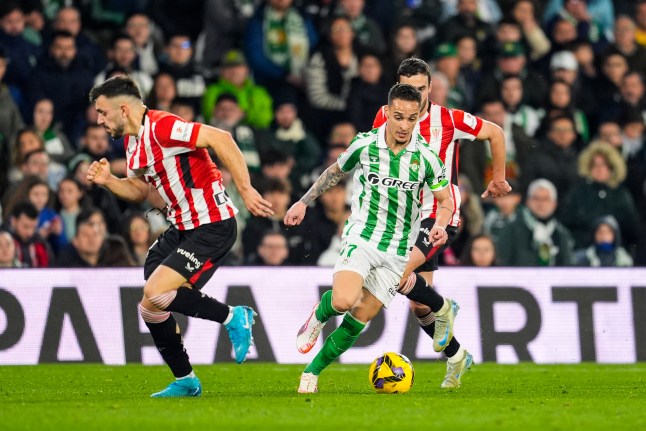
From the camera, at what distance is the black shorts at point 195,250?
912cm

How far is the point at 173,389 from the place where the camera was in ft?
30.7

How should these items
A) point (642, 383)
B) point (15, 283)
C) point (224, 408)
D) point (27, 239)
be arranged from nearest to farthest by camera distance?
point (224, 408)
point (642, 383)
point (15, 283)
point (27, 239)

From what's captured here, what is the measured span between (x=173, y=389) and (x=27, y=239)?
16.7 ft

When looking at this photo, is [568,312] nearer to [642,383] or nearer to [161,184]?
[642,383]

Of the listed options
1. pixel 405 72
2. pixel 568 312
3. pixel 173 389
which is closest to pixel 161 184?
pixel 173 389

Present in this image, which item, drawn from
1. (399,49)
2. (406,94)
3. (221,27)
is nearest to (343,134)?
(399,49)

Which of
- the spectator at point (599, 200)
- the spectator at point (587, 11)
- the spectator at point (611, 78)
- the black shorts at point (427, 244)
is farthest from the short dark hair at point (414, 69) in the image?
the spectator at point (587, 11)

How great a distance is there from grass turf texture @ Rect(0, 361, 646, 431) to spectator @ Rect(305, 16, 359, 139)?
4.63 metres

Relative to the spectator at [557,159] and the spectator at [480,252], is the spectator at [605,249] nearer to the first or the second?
the spectator at [557,159]

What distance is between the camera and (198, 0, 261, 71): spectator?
1678cm

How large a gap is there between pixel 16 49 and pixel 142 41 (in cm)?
149

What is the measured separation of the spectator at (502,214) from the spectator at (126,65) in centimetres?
425

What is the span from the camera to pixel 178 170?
9.20 meters

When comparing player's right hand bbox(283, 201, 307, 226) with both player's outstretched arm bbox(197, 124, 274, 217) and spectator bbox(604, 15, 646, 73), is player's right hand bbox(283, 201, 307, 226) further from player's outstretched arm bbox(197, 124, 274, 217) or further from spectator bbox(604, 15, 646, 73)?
spectator bbox(604, 15, 646, 73)
